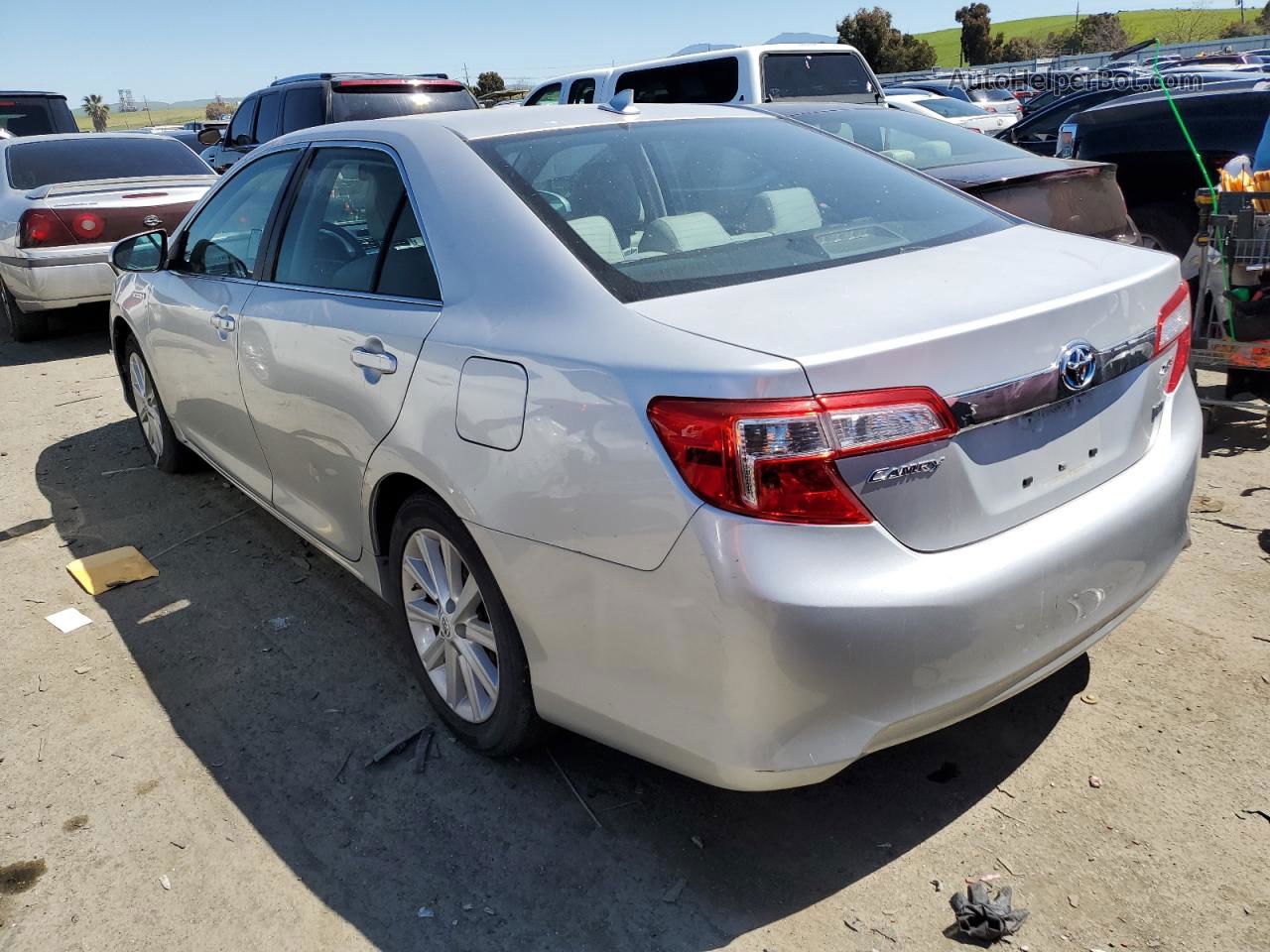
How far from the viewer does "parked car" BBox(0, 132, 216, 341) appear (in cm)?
838

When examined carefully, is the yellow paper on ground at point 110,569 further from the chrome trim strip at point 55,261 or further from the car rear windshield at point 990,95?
the car rear windshield at point 990,95

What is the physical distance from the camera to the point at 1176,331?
264 centimetres

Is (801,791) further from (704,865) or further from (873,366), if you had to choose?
(873,366)

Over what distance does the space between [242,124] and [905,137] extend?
28.0 feet

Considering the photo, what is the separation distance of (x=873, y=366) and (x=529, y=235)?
3.23 feet

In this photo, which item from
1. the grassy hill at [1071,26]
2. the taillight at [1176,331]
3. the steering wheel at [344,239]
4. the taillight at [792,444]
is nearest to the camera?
the taillight at [792,444]

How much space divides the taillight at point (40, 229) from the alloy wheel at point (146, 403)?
3488 mm

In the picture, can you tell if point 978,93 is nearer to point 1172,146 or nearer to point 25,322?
point 1172,146

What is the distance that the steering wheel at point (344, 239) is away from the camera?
3.25 meters

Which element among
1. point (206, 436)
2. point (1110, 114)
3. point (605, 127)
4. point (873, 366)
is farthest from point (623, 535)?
point (1110, 114)

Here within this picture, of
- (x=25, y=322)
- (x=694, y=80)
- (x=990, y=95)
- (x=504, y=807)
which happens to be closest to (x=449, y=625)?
(x=504, y=807)

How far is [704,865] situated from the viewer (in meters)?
2.54

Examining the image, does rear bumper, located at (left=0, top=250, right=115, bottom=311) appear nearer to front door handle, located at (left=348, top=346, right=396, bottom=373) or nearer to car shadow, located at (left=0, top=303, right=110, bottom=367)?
car shadow, located at (left=0, top=303, right=110, bottom=367)

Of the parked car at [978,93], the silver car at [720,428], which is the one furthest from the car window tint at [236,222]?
the parked car at [978,93]
